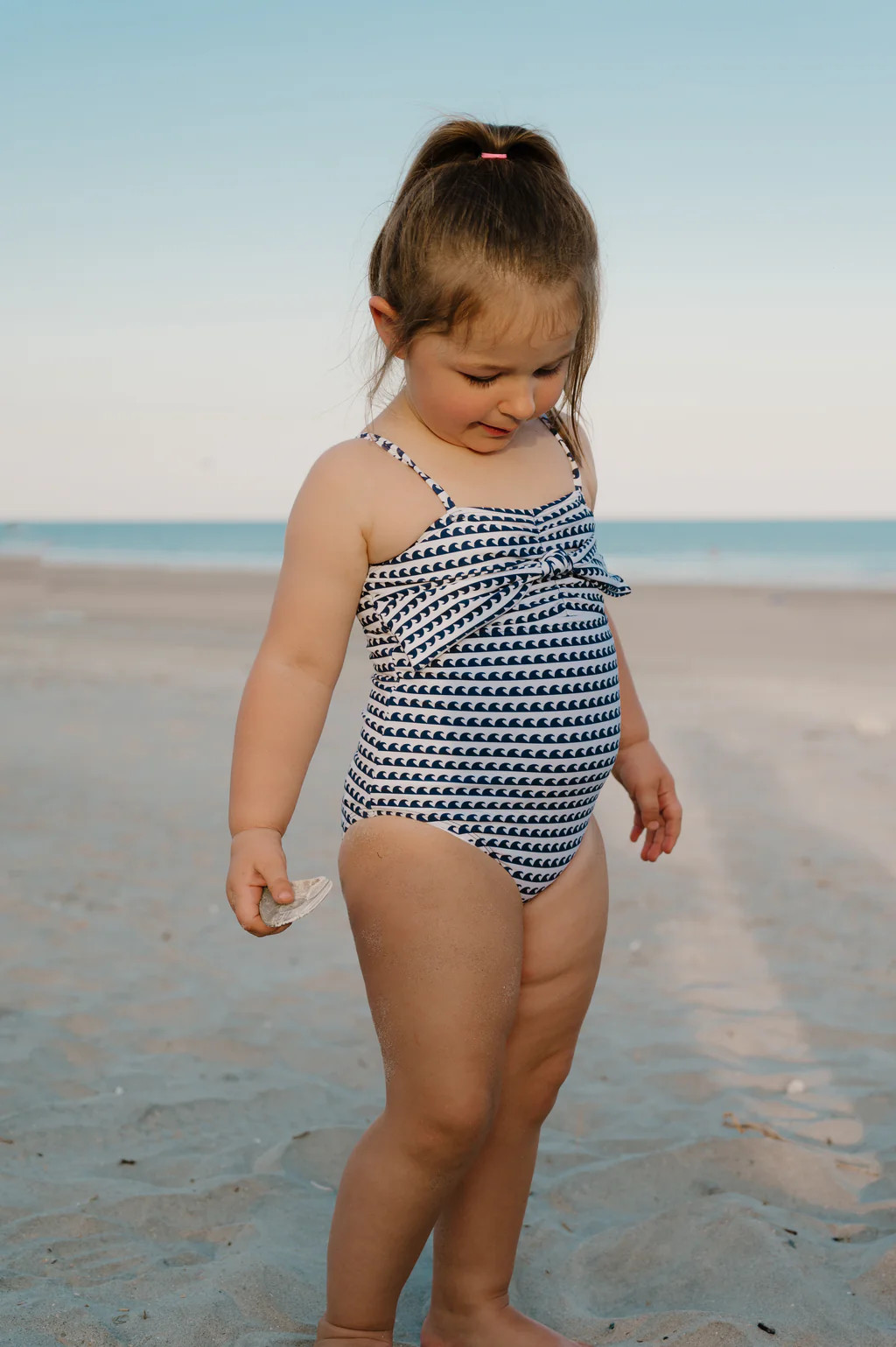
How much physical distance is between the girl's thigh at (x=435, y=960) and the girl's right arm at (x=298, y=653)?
0.51ft

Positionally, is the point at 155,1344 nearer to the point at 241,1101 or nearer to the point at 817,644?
the point at 241,1101

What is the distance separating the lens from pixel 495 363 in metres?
1.88

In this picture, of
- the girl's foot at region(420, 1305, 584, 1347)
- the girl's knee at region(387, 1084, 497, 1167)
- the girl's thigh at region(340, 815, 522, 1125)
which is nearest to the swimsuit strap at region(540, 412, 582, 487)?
the girl's thigh at region(340, 815, 522, 1125)

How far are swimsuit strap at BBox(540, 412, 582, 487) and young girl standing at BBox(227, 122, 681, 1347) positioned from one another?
0.54ft

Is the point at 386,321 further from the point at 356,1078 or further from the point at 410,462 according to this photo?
the point at 356,1078

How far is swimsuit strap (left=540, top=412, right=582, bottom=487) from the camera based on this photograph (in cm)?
222

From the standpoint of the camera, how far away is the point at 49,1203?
253 cm

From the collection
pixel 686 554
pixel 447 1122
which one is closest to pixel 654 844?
pixel 447 1122

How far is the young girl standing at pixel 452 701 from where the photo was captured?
6.00ft

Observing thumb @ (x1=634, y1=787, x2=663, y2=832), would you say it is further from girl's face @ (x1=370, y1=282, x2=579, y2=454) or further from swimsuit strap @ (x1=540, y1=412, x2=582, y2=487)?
girl's face @ (x1=370, y1=282, x2=579, y2=454)

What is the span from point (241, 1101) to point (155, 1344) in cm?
103

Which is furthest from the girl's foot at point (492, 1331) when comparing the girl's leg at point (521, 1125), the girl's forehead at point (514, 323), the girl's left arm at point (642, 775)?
the girl's forehead at point (514, 323)

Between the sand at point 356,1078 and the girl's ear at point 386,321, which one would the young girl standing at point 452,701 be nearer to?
the girl's ear at point 386,321

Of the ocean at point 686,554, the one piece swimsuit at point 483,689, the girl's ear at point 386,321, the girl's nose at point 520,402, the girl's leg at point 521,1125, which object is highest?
the girl's ear at point 386,321
